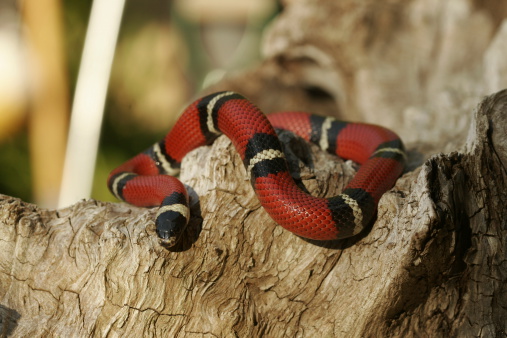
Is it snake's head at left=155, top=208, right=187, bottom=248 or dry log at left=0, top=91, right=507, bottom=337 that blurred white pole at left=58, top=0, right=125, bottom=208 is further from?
snake's head at left=155, top=208, right=187, bottom=248

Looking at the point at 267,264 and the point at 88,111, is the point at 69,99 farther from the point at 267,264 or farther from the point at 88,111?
the point at 267,264

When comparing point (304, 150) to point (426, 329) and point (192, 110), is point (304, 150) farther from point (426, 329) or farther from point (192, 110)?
point (426, 329)

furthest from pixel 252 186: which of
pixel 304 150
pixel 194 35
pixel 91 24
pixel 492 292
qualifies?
pixel 194 35

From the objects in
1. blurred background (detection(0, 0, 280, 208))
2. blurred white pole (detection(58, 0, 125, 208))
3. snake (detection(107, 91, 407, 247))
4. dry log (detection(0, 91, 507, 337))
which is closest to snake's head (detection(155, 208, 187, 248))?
snake (detection(107, 91, 407, 247))

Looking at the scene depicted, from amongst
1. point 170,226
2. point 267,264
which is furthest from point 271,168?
point 170,226

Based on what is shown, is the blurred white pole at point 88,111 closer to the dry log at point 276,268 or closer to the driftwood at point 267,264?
the driftwood at point 267,264

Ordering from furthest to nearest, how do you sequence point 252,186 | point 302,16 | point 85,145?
point 85,145
point 302,16
point 252,186
